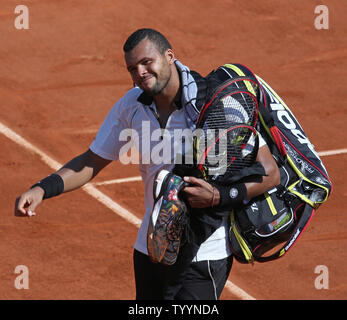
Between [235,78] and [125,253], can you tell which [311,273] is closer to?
[125,253]

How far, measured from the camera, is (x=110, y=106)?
9.30m

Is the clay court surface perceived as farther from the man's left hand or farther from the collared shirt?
the man's left hand

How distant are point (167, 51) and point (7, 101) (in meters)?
5.61

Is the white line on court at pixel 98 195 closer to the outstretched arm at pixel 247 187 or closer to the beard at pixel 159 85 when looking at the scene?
the outstretched arm at pixel 247 187

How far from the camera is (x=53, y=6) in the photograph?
11.3m

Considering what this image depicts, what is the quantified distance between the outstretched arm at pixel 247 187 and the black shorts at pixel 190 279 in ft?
1.66

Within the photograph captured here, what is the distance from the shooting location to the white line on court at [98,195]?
645cm

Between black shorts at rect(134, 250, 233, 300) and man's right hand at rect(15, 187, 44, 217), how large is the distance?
0.73 meters

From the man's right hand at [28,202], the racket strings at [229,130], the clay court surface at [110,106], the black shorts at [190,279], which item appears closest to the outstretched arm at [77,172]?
the man's right hand at [28,202]

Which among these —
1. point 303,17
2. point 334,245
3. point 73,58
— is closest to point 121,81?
point 73,58

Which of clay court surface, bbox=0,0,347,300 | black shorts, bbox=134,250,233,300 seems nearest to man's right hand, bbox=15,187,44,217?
black shorts, bbox=134,250,233,300

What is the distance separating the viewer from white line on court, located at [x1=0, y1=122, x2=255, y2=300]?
645 centimetres

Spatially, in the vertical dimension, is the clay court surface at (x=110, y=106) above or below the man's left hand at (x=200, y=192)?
above

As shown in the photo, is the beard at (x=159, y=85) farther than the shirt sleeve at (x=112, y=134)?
No
